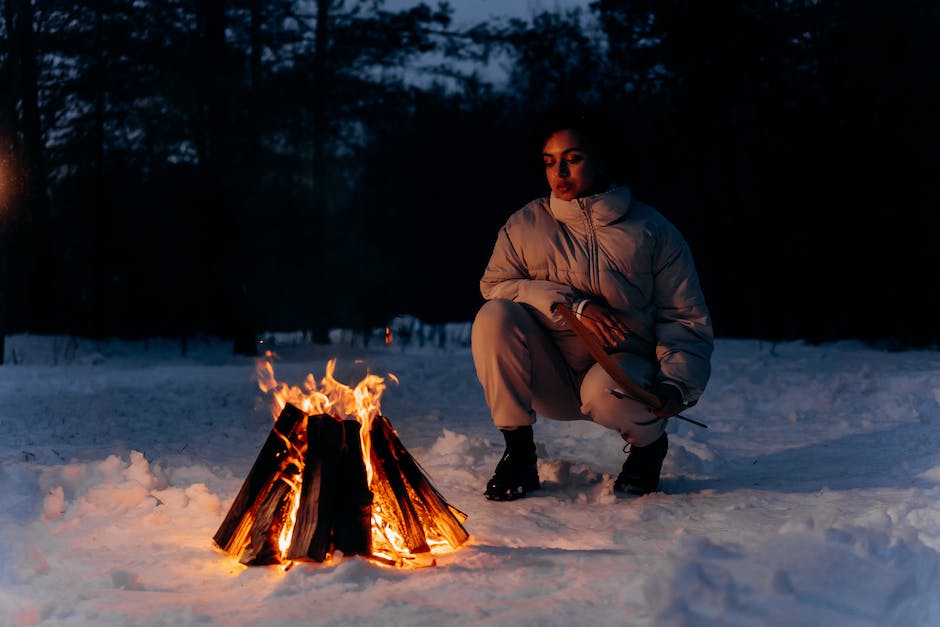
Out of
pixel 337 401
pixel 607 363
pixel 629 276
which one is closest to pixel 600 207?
pixel 629 276

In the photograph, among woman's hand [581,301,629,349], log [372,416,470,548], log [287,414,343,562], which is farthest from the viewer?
woman's hand [581,301,629,349]

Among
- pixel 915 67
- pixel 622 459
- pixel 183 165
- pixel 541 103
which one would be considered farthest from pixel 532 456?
pixel 541 103

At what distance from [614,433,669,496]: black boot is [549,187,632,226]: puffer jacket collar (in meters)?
1.05

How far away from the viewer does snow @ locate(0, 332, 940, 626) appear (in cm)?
238

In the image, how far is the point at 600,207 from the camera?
3971 millimetres

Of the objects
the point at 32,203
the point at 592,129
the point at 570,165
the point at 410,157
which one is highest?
the point at 410,157

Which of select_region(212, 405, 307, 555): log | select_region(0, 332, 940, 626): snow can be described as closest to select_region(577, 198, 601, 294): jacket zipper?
select_region(0, 332, 940, 626): snow

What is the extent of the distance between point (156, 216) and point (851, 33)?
40.0ft

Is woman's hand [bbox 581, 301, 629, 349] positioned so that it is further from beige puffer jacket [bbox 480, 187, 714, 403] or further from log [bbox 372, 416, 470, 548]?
log [bbox 372, 416, 470, 548]

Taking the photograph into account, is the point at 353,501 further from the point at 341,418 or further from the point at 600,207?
the point at 600,207

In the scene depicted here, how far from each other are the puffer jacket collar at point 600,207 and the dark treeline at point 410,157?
758 centimetres

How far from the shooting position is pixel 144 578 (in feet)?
9.03

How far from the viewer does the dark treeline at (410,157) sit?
11555 mm

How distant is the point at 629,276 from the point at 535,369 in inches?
24.6
